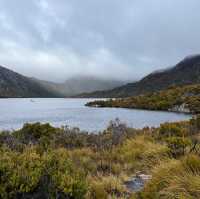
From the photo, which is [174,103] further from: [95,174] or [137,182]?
[137,182]

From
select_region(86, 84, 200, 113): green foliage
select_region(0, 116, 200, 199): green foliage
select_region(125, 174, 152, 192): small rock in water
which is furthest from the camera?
select_region(86, 84, 200, 113): green foliage

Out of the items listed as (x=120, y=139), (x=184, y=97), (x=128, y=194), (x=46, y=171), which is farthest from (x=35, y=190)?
(x=184, y=97)

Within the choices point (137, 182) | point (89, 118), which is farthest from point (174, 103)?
point (137, 182)

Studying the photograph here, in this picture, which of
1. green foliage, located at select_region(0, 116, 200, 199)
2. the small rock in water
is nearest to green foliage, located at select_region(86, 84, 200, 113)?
green foliage, located at select_region(0, 116, 200, 199)

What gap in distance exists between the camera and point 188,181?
5570mm

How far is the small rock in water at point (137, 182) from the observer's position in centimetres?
689

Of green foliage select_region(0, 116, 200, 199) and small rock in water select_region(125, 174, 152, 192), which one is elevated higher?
green foliage select_region(0, 116, 200, 199)

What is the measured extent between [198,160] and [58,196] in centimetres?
341

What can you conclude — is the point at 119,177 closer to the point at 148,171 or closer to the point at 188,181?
the point at 148,171

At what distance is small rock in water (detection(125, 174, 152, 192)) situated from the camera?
22.6 feet

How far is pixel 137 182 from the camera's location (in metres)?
7.27

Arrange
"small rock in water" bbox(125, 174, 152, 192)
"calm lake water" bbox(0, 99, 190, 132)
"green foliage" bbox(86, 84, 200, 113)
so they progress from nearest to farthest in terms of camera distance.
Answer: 1. "small rock in water" bbox(125, 174, 152, 192)
2. "calm lake water" bbox(0, 99, 190, 132)
3. "green foliage" bbox(86, 84, 200, 113)

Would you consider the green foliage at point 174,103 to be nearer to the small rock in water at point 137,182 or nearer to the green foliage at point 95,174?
the green foliage at point 95,174

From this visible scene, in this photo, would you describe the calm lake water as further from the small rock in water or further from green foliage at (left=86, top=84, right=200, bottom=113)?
the small rock in water
